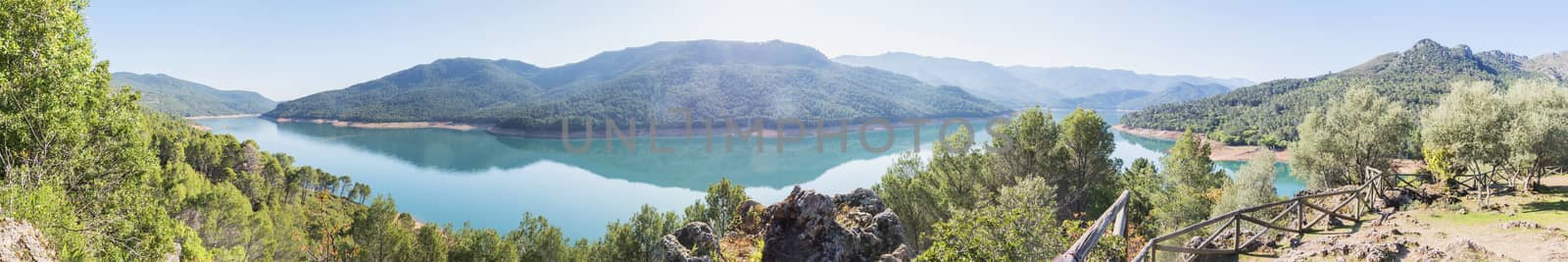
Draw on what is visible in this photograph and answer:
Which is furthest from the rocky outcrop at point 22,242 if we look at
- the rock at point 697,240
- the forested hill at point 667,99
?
the forested hill at point 667,99

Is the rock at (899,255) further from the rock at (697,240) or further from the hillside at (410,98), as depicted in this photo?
the hillside at (410,98)

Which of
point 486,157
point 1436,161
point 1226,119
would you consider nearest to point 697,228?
point 1436,161

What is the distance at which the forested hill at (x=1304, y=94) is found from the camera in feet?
185

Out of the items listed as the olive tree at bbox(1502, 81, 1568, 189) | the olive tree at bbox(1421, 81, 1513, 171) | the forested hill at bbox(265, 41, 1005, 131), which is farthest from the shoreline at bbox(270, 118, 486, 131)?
the olive tree at bbox(1502, 81, 1568, 189)

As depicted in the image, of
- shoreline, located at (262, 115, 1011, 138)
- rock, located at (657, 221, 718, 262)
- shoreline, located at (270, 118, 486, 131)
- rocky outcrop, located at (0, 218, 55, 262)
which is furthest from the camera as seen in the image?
shoreline, located at (270, 118, 486, 131)

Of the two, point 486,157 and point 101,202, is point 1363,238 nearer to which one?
point 101,202

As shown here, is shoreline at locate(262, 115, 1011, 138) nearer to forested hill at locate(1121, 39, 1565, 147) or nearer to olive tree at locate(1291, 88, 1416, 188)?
forested hill at locate(1121, 39, 1565, 147)

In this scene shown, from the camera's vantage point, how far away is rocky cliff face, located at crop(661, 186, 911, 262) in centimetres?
867

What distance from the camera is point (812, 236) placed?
8.87 m

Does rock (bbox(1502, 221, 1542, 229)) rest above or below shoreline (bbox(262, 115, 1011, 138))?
above

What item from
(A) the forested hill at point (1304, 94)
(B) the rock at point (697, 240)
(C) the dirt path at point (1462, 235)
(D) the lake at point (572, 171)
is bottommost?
(D) the lake at point (572, 171)

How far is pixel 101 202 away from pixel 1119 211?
12.3 m

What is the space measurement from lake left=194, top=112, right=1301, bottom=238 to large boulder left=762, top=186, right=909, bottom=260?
71.4ft

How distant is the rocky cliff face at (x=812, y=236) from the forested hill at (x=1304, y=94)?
50271 mm
